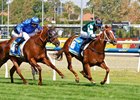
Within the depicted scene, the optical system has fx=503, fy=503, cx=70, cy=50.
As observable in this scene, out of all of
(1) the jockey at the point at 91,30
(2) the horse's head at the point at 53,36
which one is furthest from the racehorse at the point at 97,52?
(2) the horse's head at the point at 53,36

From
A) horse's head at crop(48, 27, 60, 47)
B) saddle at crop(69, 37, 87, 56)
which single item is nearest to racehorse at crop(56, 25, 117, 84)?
saddle at crop(69, 37, 87, 56)

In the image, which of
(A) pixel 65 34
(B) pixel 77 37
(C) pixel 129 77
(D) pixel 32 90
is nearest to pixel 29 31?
(B) pixel 77 37

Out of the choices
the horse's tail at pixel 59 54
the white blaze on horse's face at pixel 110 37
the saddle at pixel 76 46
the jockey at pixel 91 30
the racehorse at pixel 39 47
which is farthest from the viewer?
the horse's tail at pixel 59 54

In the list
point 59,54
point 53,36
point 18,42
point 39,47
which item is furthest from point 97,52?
point 59,54

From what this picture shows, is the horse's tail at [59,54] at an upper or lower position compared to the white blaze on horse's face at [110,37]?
lower

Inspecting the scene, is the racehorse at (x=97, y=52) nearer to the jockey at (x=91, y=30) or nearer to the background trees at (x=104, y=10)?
the jockey at (x=91, y=30)

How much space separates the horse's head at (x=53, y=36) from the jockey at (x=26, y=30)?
1159 millimetres

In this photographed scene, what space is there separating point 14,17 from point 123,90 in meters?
74.4

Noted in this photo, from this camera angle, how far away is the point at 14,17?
86.4 m

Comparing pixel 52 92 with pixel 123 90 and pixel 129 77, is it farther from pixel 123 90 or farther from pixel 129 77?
pixel 129 77

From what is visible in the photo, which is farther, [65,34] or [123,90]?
[65,34]

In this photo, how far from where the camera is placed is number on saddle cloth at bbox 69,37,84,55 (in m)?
16.2

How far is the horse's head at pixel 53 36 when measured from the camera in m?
14.6

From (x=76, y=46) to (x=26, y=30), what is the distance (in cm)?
171
